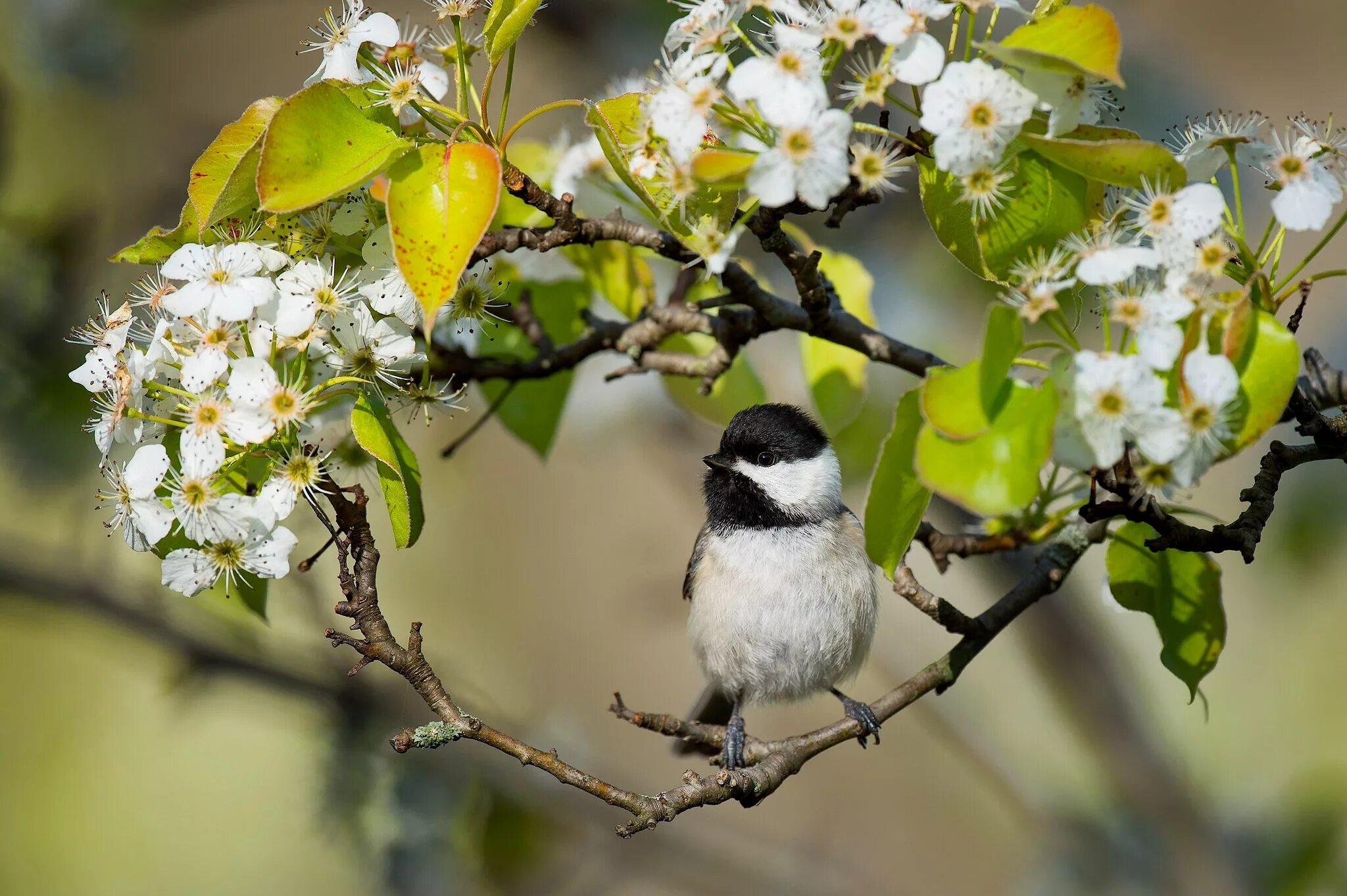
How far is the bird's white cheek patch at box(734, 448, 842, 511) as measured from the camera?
2.45 meters

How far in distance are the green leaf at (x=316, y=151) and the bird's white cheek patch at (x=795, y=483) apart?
1389 mm

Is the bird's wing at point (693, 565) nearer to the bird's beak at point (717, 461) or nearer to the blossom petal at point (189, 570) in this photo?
the bird's beak at point (717, 461)

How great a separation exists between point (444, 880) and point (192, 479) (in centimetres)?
191

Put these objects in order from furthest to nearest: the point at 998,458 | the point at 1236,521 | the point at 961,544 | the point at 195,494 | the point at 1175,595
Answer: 1. the point at 961,544
2. the point at 1175,595
3. the point at 1236,521
4. the point at 195,494
5. the point at 998,458

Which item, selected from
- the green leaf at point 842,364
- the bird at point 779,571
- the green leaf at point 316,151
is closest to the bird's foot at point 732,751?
the bird at point 779,571

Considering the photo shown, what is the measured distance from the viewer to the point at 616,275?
208 centimetres

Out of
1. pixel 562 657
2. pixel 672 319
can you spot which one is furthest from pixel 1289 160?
pixel 562 657

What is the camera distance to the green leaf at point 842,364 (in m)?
2.00

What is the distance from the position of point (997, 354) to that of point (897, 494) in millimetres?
191

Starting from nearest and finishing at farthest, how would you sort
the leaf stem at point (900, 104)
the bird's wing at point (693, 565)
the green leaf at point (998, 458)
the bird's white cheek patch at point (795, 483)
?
the green leaf at point (998, 458) < the leaf stem at point (900, 104) < the bird's white cheek patch at point (795, 483) < the bird's wing at point (693, 565)

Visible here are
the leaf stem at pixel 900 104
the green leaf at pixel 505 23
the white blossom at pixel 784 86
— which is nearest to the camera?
the white blossom at pixel 784 86

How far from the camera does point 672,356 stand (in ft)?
6.44

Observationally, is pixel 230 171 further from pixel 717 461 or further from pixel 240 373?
pixel 717 461

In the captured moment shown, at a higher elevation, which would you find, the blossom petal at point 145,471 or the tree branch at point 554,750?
the blossom petal at point 145,471
